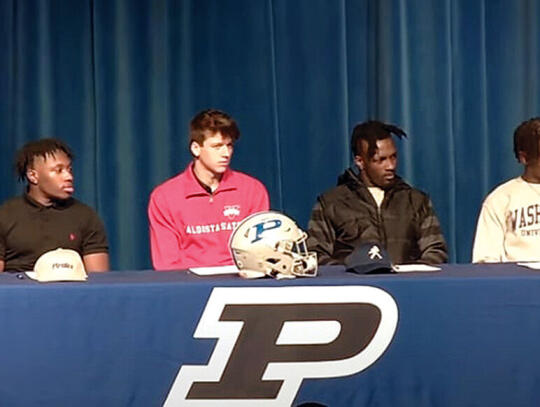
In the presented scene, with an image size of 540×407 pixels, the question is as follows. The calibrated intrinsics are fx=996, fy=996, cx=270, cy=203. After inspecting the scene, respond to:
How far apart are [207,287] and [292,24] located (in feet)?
6.47

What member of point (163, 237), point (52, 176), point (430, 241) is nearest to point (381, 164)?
point (430, 241)

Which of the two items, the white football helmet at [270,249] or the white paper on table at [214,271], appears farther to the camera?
the white paper on table at [214,271]

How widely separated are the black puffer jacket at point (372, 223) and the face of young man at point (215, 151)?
352mm

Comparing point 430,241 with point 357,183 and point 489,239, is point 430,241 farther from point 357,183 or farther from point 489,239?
point 357,183

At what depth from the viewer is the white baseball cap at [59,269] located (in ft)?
7.27

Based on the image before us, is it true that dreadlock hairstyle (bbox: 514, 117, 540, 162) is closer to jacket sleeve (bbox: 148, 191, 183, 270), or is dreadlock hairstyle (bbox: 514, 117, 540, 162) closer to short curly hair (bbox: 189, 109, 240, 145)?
short curly hair (bbox: 189, 109, 240, 145)

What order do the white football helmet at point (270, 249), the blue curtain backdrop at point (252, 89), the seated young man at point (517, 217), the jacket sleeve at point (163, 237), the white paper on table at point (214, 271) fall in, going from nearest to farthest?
the white football helmet at point (270, 249)
the white paper on table at point (214, 271)
the seated young man at point (517, 217)
the jacket sleeve at point (163, 237)
the blue curtain backdrop at point (252, 89)

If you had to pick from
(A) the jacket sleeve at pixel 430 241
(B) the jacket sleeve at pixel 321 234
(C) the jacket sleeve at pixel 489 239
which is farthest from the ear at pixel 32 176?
(C) the jacket sleeve at pixel 489 239

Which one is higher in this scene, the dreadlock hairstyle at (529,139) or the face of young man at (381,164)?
the dreadlock hairstyle at (529,139)

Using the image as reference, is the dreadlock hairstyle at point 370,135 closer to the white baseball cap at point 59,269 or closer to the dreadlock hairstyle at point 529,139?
the dreadlock hairstyle at point 529,139

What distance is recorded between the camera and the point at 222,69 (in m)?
3.91

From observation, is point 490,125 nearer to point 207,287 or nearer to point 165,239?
point 165,239

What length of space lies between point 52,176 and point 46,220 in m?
0.14

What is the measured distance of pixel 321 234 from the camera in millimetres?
3180
